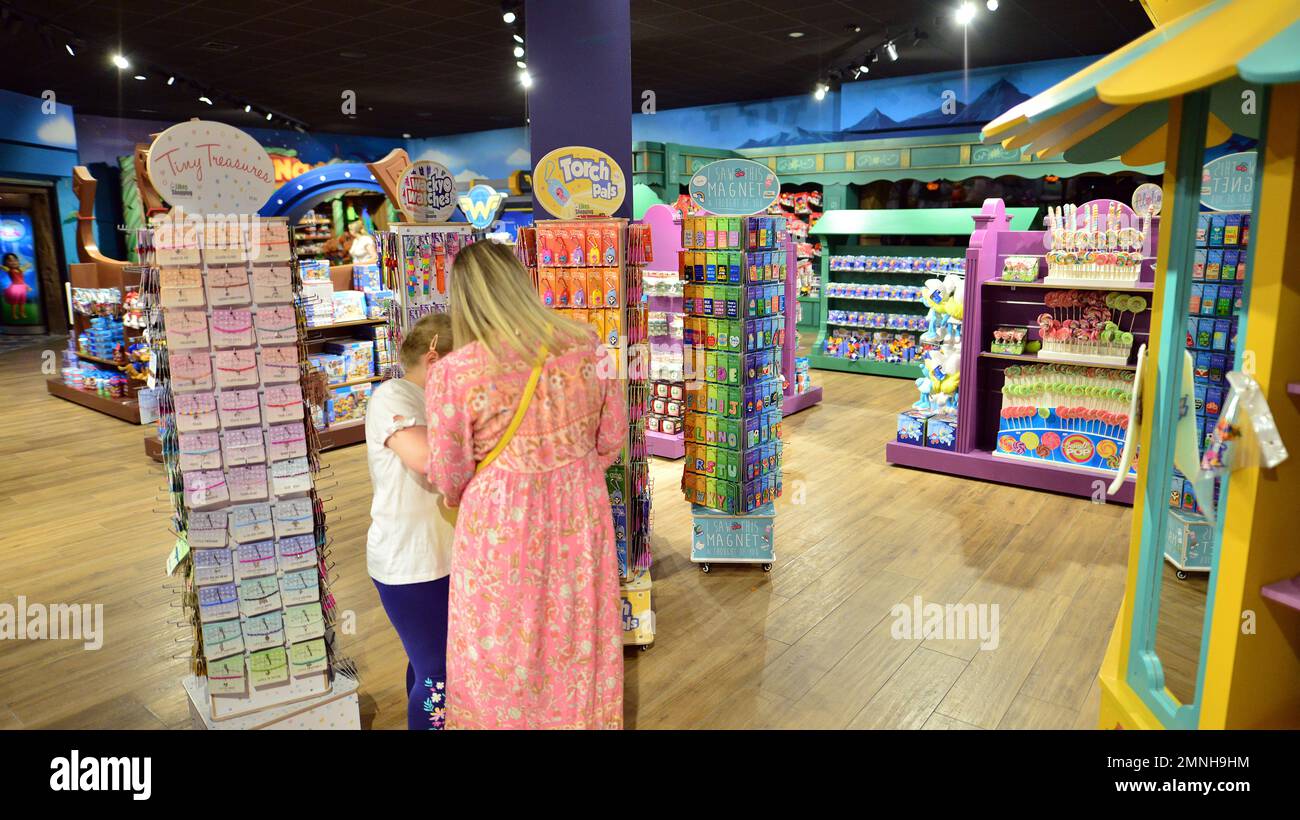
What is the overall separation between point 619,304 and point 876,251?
7.92m

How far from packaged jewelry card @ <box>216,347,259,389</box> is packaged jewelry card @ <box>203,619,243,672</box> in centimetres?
79

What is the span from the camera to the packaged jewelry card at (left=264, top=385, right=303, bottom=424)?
8.74ft

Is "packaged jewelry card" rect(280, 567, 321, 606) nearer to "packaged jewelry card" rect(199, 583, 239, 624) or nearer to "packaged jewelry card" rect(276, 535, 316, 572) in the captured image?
"packaged jewelry card" rect(276, 535, 316, 572)

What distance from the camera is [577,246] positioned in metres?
3.59

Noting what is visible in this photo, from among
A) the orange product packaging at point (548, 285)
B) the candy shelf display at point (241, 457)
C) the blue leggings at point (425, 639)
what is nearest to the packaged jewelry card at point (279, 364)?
the candy shelf display at point (241, 457)

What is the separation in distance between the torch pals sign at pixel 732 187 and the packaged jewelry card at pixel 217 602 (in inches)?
124

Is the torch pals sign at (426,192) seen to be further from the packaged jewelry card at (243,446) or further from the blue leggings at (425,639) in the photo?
the blue leggings at (425,639)

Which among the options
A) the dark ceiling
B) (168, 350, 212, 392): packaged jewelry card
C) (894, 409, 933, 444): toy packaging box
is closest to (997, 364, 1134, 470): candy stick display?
(894, 409, 933, 444): toy packaging box

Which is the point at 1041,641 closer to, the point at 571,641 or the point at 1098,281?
the point at 571,641

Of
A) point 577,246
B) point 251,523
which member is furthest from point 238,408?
point 577,246

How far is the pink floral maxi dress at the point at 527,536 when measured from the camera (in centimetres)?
210

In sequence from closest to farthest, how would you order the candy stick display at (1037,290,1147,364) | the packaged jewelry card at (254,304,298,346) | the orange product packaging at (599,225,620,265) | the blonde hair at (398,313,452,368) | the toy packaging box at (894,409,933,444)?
the blonde hair at (398,313,452,368) < the packaged jewelry card at (254,304,298,346) < the orange product packaging at (599,225,620,265) < the candy stick display at (1037,290,1147,364) < the toy packaging box at (894,409,933,444)

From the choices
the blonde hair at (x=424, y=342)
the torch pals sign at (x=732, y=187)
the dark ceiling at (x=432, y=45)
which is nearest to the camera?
the blonde hair at (x=424, y=342)
